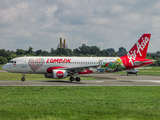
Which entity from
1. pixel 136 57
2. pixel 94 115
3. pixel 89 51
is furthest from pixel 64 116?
pixel 89 51

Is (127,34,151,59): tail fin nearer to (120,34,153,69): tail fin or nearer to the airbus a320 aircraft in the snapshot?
(120,34,153,69): tail fin

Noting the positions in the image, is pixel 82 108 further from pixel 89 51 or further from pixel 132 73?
pixel 89 51

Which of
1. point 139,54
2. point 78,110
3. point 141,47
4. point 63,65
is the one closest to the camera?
point 78,110

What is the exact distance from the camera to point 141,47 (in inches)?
1714

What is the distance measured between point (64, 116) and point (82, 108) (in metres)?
2.41

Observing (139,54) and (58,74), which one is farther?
(139,54)

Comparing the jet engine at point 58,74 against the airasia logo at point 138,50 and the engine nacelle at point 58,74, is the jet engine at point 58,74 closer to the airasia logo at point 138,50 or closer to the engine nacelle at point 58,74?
the engine nacelle at point 58,74

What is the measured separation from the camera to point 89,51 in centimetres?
19462

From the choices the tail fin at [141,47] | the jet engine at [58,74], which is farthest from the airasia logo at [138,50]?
the jet engine at [58,74]

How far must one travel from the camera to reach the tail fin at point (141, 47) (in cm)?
4325

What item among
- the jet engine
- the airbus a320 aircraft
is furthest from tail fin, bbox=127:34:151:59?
the jet engine

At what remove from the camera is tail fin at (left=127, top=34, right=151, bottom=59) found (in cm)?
4325

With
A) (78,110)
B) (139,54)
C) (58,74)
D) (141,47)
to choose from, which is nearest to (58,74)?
(58,74)

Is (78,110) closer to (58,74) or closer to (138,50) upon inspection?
(58,74)
